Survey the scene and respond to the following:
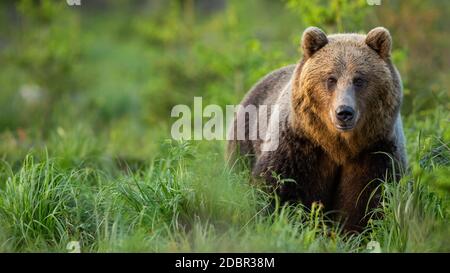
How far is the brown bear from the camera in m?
5.88

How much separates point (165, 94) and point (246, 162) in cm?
626

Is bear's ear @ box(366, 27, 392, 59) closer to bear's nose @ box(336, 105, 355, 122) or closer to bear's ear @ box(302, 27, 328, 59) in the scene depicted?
bear's ear @ box(302, 27, 328, 59)

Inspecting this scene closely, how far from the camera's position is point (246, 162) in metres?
6.70

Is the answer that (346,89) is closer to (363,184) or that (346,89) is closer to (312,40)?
(312,40)

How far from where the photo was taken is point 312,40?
6121 millimetres

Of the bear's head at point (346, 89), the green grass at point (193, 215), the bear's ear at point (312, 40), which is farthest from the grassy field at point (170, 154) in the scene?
the bear's ear at point (312, 40)

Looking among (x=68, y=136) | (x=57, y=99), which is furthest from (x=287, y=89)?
(x=57, y=99)

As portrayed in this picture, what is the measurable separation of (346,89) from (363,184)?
0.82m

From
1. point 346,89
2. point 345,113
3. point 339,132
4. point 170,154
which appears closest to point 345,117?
point 345,113

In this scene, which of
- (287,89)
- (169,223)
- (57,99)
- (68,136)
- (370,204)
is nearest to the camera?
(169,223)

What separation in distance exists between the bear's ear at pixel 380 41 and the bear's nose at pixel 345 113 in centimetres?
73

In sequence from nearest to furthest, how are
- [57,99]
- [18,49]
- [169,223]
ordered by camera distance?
[169,223]
[57,99]
[18,49]

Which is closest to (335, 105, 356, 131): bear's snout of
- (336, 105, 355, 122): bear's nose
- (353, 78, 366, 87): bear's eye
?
(336, 105, 355, 122): bear's nose
